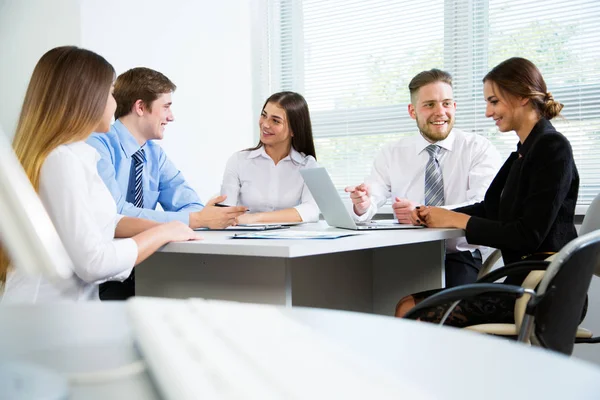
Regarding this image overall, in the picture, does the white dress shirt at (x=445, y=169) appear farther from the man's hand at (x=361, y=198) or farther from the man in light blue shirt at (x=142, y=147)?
the man in light blue shirt at (x=142, y=147)

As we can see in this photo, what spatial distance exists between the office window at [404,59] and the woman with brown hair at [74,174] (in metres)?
2.72

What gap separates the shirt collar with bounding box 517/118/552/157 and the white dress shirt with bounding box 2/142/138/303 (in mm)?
1396

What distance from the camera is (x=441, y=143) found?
11.2ft

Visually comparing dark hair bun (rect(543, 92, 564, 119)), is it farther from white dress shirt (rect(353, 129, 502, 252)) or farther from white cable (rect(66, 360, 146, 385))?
white cable (rect(66, 360, 146, 385))

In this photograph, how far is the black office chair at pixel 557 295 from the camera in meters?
1.41

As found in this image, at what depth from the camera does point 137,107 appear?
10.5 feet

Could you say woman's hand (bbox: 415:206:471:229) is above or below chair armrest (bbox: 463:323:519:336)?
above

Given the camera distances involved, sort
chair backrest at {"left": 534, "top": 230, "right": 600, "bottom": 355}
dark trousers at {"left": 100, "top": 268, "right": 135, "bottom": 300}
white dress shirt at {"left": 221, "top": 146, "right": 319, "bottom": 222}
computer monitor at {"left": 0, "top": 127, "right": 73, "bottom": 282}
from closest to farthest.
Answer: computer monitor at {"left": 0, "top": 127, "right": 73, "bottom": 282}
chair backrest at {"left": 534, "top": 230, "right": 600, "bottom": 355}
dark trousers at {"left": 100, "top": 268, "right": 135, "bottom": 300}
white dress shirt at {"left": 221, "top": 146, "right": 319, "bottom": 222}

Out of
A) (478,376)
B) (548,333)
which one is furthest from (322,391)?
(548,333)

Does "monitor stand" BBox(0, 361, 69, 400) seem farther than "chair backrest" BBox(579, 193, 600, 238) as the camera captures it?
No

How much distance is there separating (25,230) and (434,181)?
10.1 feet

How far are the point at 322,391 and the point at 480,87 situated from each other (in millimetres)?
4109

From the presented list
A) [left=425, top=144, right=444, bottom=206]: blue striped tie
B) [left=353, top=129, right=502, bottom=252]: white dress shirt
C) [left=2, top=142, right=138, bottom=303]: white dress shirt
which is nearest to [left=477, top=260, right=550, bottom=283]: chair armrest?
→ [left=2, top=142, right=138, bottom=303]: white dress shirt

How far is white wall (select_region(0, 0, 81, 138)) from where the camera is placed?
3.42 m
